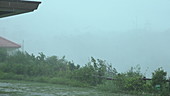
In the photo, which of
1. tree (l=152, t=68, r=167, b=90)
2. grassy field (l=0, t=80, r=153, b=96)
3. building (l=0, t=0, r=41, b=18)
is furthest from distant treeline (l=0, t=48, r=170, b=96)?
building (l=0, t=0, r=41, b=18)

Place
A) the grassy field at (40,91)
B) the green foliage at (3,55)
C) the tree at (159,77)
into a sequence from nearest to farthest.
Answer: the grassy field at (40,91) < the tree at (159,77) < the green foliage at (3,55)

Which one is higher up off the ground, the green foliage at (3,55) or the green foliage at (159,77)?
the green foliage at (3,55)

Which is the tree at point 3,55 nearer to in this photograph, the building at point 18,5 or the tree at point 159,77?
the tree at point 159,77

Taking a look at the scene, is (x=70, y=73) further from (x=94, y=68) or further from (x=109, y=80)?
(x=109, y=80)

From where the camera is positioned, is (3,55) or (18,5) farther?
(3,55)

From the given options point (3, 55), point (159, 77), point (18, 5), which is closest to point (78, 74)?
point (159, 77)

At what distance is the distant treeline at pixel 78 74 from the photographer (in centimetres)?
1455

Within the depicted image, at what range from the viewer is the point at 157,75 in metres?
14.4

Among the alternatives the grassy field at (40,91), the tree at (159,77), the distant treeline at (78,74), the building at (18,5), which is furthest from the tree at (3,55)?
the building at (18,5)

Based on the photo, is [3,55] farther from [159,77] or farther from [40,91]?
[159,77]

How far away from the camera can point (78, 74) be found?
731 inches

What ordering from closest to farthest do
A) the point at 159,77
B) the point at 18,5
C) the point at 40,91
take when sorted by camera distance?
the point at 18,5 → the point at 40,91 → the point at 159,77

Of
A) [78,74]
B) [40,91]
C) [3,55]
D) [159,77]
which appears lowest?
[40,91]

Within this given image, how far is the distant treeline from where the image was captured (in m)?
14.6
